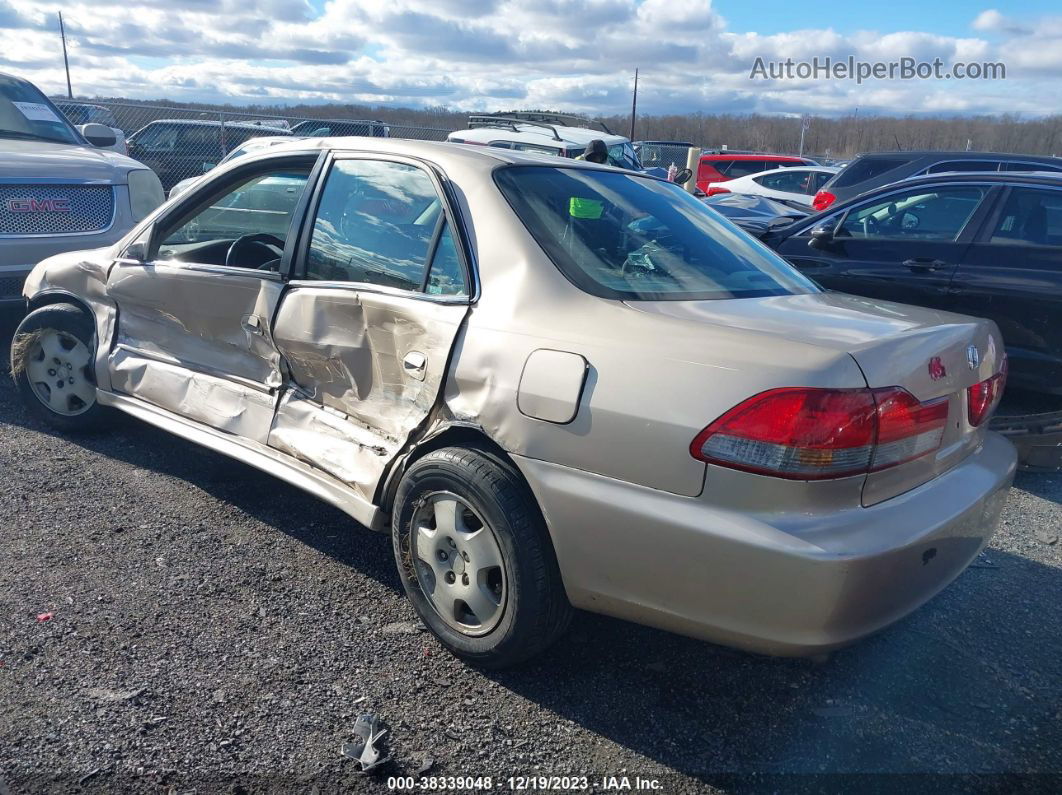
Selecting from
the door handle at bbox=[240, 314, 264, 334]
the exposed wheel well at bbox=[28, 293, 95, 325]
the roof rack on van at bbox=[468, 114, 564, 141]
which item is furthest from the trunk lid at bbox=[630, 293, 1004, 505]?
the roof rack on van at bbox=[468, 114, 564, 141]

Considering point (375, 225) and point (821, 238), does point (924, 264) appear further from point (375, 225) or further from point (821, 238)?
point (375, 225)

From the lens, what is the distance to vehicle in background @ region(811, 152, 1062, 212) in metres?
10.9

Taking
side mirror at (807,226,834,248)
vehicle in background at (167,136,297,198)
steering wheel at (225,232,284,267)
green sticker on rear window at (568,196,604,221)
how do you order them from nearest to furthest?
green sticker on rear window at (568,196,604,221), steering wheel at (225,232,284,267), vehicle in background at (167,136,297,198), side mirror at (807,226,834,248)

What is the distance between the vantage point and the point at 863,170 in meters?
12.2

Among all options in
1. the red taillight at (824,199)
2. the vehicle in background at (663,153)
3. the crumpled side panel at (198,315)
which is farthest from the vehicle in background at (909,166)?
the vehicle in background at (663,153)

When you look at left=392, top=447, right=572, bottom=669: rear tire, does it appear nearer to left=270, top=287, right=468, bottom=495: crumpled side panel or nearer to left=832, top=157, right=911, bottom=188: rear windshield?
left=270, top=287, right=468, bottom=495: crumpled side panel

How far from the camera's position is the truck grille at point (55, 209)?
6.09m

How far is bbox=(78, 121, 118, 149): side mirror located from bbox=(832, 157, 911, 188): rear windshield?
934 cm

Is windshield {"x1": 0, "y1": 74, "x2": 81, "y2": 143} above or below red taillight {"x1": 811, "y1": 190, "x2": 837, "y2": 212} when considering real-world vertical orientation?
above

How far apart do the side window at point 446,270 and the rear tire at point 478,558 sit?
0.55 metres

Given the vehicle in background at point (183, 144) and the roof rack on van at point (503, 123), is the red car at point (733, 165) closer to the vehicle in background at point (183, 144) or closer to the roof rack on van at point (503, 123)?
the roof rack on van at point (503, 123)

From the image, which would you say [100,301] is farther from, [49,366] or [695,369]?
[695,369]

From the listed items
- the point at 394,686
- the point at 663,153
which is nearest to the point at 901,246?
the point at 394,686

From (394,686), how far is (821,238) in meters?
4.64
